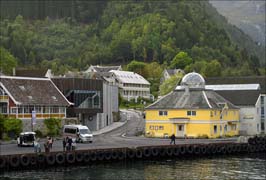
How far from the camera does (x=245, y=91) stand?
101812mm

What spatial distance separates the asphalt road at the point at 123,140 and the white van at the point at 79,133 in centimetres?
112

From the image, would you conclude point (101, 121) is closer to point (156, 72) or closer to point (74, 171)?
point (74, 171)

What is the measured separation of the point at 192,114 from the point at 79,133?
61.5ft

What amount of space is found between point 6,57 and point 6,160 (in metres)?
106

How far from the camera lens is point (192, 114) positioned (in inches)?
3553

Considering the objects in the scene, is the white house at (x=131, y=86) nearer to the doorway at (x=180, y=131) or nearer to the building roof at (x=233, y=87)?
the building roof at (x=233, y=87)

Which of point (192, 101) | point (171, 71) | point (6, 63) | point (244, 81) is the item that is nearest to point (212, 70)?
point (171, 71)

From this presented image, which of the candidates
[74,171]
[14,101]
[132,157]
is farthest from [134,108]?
[74,171]

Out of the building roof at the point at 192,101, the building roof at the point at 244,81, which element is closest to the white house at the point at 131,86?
the building roof at the point at 244,81

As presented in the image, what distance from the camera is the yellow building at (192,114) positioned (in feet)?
295

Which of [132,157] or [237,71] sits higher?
[237,71]

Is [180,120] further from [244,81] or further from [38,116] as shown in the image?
[38,116]

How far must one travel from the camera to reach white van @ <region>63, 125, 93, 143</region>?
254 ft

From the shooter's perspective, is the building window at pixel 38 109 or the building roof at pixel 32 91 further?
the building window at pixel 38 109
